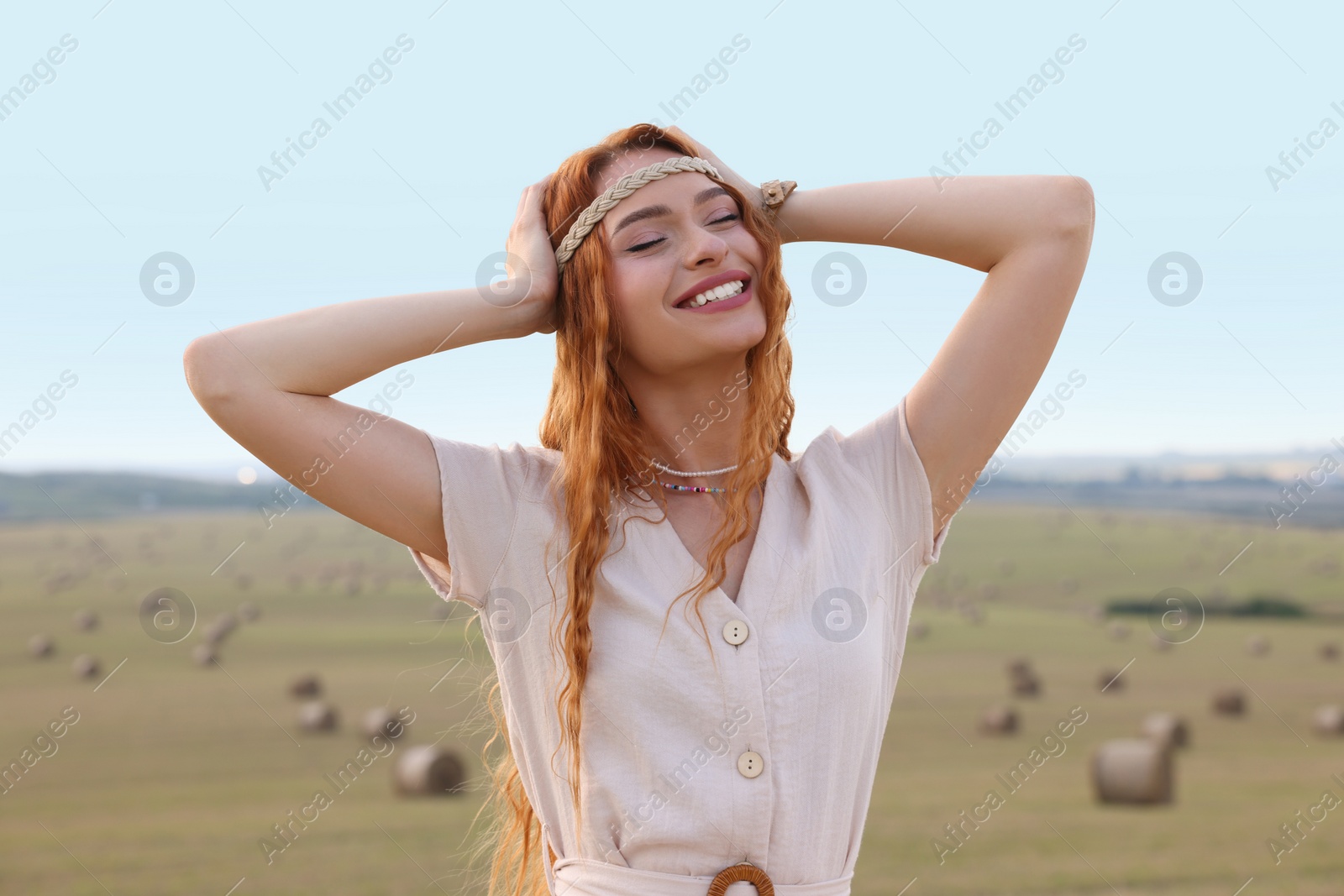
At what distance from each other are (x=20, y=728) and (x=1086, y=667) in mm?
15188

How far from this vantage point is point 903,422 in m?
2.32

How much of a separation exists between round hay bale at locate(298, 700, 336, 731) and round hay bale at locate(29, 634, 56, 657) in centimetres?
918

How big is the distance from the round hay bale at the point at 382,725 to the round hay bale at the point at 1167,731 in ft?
25.4

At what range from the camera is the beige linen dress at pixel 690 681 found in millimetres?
2037

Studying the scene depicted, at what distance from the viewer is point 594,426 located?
2.32m

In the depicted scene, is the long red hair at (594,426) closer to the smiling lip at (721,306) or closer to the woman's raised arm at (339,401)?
the smiling lip at (721,306)

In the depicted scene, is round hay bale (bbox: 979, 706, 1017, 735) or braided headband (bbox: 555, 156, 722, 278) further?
round hay bale (bbox: 979, 706, 1017, 735)

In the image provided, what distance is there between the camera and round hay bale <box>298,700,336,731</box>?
42.0 feet

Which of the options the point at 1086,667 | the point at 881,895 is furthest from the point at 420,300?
the point at 1086,667

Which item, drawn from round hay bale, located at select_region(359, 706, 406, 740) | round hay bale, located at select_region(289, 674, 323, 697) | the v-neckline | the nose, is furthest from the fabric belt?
round hay bale, located at select_region(289, 674, 323, 697)

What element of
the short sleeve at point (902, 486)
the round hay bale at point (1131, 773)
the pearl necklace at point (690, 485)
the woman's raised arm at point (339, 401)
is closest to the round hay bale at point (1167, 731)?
the round hay bale at point (1131, 773)

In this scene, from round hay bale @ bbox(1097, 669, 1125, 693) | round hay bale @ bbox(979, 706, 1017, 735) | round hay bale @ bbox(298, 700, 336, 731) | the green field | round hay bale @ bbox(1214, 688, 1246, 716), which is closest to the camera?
the green field

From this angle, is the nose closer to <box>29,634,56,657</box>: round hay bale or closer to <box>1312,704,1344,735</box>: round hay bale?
<box>1312,704,1344,735</box>: round hay bale

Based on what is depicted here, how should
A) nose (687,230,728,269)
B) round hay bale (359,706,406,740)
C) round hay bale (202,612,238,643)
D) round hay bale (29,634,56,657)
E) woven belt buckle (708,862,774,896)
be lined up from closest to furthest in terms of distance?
1. woven belt buckle (708,862,774,896)
2. nose (687,230,728,269)
3. round hay bale (359,706,406,740)
4. round hay bale (29,634,56,657)
5. round hay bale (202,612,238,643)
